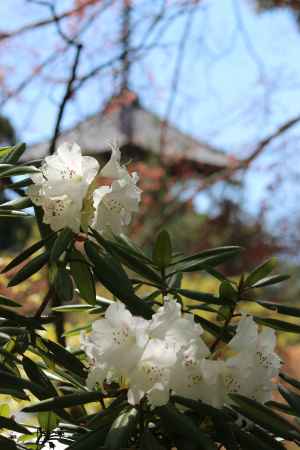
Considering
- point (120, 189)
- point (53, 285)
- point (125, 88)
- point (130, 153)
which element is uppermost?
point (130, 153)

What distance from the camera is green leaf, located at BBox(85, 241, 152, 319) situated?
715 millimetres

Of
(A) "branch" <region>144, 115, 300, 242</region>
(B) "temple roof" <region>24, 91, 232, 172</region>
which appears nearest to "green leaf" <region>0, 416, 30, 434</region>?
(B) "temple roof" <region>24, 91, 232, 172</region>

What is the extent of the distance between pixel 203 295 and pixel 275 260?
97mm

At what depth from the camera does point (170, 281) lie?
0.88m

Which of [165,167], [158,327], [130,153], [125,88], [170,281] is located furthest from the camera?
[130,153]

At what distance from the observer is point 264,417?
0.65 m

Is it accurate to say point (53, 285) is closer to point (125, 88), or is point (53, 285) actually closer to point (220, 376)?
point (220, 376)

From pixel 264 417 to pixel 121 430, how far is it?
5.5 inches

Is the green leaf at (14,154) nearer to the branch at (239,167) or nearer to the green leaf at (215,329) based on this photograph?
the green leaf at (215,329)

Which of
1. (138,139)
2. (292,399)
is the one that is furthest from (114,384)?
(138,139)

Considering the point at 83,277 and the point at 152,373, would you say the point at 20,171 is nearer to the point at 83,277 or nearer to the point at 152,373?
the point at 83,277

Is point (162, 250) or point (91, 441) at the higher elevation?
point (162, 250)

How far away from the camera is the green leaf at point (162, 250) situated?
2.62 ft

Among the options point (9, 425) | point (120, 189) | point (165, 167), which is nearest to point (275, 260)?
point (120, 189)
